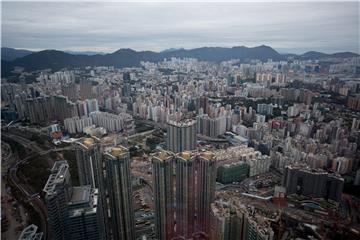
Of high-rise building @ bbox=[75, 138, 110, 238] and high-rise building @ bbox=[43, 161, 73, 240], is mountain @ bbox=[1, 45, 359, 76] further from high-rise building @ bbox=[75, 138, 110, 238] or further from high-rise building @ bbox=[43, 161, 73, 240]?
high-rise building @ bbox=[43, 161, 73, 240]

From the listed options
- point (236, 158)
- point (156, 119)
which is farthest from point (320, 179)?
point (156, 119)

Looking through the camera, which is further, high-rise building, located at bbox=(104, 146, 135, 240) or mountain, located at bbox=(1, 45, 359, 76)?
mountain, located at bbox=(1, 45, 359, 76)

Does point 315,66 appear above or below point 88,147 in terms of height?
above

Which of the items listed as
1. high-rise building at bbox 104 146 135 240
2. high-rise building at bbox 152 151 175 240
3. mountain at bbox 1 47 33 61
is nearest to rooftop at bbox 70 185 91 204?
high-rise building at bbox 104 146 135 240

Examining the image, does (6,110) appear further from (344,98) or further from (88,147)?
(344,98)

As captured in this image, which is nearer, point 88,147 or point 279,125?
point 88,147

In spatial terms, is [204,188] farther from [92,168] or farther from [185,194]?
[92,168]

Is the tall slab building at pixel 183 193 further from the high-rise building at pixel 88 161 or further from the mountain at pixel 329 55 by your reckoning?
the mountain at pixel 329 55

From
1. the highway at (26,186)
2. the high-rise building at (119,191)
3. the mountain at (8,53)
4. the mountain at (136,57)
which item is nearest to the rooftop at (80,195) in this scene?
the high-rise building at (119,191)
